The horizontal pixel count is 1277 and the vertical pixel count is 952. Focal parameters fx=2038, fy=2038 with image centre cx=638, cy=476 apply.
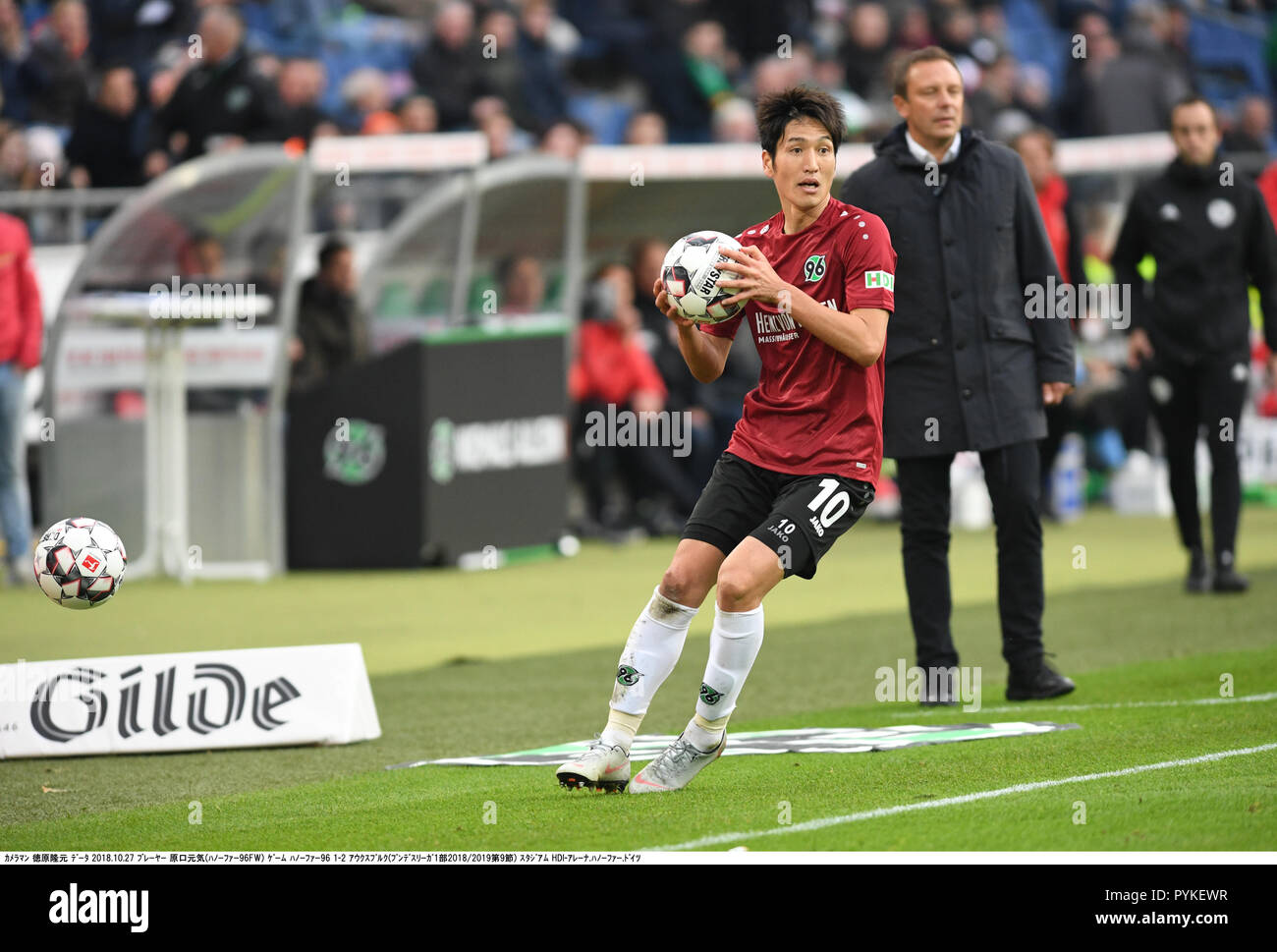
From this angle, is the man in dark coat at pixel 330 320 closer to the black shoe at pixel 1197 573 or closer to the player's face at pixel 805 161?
the black shoe at pixel 1197 573

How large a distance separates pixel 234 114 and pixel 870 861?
1199 cm

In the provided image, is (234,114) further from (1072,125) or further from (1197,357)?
(1072,125)

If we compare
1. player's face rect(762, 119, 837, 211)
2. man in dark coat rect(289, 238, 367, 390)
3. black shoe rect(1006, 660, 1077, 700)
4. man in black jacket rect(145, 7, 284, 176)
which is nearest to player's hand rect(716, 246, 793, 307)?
player's face rect(762, 119, 837, 211)

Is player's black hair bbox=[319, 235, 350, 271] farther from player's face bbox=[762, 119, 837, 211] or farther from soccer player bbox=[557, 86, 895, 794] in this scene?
player's face bbox=[762, 119, 837, 211]

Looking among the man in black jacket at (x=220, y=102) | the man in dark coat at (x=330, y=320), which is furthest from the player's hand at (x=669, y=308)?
the man in black jacket at (x=220, y=102)

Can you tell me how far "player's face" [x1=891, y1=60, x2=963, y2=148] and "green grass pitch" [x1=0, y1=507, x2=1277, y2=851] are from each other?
2278 mm

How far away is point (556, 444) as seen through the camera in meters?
15.4

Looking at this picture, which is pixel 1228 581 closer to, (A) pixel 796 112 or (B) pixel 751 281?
(A) pixel 796 112

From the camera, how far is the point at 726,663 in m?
6.16

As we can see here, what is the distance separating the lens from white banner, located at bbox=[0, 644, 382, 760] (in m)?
7.50

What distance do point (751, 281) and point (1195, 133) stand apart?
19.8ft

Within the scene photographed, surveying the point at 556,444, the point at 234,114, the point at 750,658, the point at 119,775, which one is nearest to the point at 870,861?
the point at 750,658

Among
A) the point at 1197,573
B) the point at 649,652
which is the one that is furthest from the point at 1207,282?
the point at 649,652
